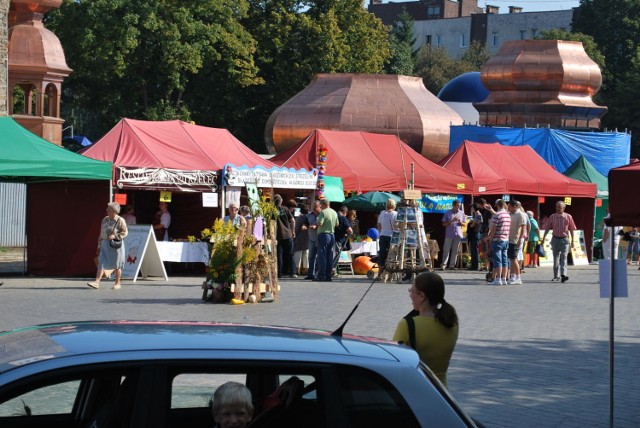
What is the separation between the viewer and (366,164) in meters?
31.7

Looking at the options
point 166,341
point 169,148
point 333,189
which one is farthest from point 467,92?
point 166,341

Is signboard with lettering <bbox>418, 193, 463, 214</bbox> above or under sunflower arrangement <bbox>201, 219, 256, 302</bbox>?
above

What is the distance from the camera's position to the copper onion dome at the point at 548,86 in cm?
5794

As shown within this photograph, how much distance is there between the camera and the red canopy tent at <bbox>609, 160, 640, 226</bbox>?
9.88m

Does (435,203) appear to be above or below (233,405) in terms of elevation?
above

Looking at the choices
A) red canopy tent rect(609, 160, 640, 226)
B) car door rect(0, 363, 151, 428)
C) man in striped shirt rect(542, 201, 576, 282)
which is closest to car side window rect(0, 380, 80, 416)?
car door rect(0, 363, 151, 428)

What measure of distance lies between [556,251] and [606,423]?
56.4 feet

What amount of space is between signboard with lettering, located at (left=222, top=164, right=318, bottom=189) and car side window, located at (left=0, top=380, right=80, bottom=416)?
61.9 ft

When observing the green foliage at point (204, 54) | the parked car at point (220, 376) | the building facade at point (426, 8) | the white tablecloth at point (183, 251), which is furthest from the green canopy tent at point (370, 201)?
the building facade at point (426, 8)

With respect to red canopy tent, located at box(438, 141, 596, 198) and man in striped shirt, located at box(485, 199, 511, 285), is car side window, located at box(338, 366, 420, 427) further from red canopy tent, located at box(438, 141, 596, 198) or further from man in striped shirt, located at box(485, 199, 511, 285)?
red canopy tent, located at box(438, 141, 596, 198)

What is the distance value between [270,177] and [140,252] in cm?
413

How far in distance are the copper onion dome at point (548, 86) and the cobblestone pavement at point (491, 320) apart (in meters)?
30.5

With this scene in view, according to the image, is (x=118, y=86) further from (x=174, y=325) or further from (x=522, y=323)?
(x=174, y=325)

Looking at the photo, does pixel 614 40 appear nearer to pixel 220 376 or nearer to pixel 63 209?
pixel 63 209
